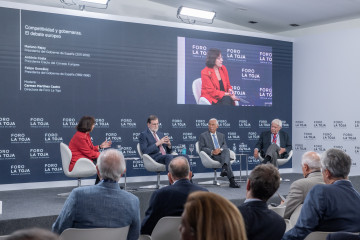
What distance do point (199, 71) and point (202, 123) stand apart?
1.02 meters

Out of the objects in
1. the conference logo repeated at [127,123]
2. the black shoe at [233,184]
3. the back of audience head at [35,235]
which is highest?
the conference logo repeated at [127,123]

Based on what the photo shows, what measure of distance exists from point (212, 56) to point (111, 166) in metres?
6.37

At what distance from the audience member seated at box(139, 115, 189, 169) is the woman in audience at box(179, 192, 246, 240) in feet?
18.9

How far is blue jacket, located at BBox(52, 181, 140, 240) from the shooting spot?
285 centimetres

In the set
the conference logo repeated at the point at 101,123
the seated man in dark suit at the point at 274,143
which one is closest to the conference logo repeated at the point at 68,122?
the conference logo repeated at the point at 101,123

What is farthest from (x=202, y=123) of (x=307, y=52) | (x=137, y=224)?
(x=137, y=224)

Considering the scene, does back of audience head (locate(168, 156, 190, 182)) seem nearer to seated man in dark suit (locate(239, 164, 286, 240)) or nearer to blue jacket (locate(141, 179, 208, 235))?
blue jacket (locate(141, 179, 208, 235))

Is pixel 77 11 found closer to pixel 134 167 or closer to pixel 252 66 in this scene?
pixel 134 167

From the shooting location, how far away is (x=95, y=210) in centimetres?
286

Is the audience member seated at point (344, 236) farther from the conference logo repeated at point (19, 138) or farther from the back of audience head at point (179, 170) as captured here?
the conference logo repeated at point (19, 138)

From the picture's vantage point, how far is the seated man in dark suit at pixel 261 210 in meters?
2.44

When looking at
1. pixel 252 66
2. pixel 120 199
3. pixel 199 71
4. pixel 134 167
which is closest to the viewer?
pixel 120 199

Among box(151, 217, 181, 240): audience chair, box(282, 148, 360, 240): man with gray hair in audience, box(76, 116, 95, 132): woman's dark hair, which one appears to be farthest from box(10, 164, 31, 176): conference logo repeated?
box(282, 148, 360, 240): man with gray hair in audience

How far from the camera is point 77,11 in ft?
25.5
